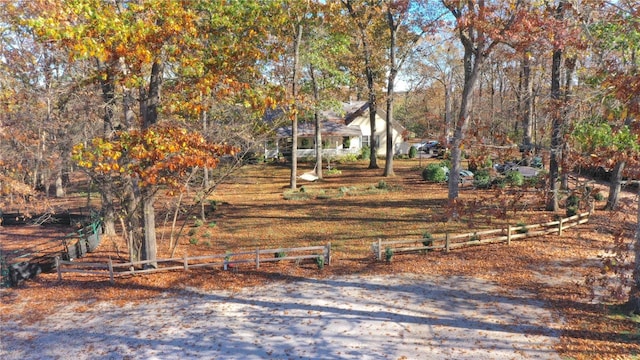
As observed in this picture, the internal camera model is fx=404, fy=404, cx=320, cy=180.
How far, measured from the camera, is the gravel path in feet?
28.4

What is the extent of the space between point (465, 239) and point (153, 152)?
1149 cm

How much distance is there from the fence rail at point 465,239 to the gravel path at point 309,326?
2076 mm

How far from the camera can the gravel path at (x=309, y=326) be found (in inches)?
341

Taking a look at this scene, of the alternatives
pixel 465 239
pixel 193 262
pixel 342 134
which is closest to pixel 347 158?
pixel 342 134

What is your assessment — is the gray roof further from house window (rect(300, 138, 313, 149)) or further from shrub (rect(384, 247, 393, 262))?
shrub (rect(384, 247, 393, 262))

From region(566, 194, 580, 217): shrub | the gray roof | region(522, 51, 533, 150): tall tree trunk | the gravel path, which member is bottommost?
the gravel path

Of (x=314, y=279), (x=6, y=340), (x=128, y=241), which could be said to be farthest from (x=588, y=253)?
(x=6, y=340)

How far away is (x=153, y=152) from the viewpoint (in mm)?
10523

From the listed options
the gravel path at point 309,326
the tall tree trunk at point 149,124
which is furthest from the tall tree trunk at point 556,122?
the tall tree trunk at point 149,124

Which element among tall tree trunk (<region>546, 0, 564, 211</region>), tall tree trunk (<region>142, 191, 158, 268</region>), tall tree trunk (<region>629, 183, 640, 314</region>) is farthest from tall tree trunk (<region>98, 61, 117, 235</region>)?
tall tree trunk (<region>629, 183, 640, 314</region>)

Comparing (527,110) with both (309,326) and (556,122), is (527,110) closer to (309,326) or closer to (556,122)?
(556,122)

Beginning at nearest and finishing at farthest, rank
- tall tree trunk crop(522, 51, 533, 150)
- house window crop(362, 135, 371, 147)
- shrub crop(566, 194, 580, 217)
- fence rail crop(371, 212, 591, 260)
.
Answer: tall tree trunk crop(522, 51, 533, 150), fence rail crop(371, 212, 591, 260), shrub crop(566, 194, 580, 217), house window crop(362, 135, 371, 147)

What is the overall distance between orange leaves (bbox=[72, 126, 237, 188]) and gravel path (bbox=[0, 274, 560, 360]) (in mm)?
3708

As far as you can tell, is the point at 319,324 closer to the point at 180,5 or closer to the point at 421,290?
the point at 421,290
